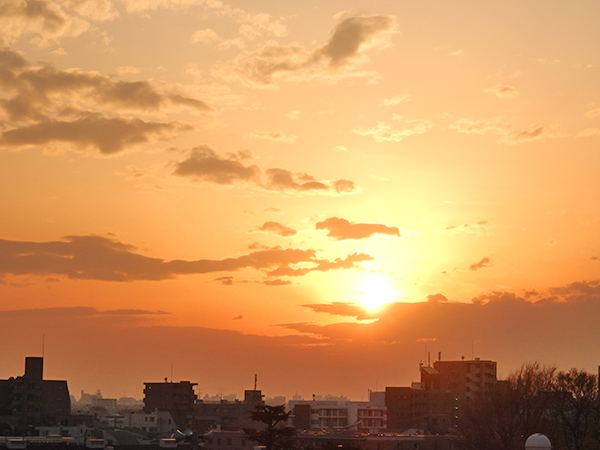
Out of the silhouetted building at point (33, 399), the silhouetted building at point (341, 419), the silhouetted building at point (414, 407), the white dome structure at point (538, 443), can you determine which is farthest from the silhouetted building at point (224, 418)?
the white dome structure at point (538, 443)

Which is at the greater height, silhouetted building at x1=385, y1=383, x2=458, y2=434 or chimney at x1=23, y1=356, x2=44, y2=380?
chimney at x1=23, y1=356, x2=44, y2=380

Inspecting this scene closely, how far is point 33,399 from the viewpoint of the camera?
157125 millimetres

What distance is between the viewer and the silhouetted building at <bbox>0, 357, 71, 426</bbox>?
506 ft

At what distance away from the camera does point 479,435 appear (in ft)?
326

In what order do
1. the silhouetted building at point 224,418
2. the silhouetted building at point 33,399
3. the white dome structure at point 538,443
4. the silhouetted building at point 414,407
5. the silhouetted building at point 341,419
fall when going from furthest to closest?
the silhouetted building at point 224,418
the silhouetted building at point 414,407
the silhouetted building at point 341,419
the silhouetted building at point 33,399
the white dome structure at point 538,443

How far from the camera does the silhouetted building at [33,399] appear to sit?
154125mm

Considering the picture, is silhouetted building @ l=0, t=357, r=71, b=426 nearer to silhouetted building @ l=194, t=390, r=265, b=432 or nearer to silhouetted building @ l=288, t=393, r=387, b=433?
silhouetted building @ l=194, t=390, r=265, b=432

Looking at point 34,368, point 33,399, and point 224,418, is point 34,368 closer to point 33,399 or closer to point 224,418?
point 33,399

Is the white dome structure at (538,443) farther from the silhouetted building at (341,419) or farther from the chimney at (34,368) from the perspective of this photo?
the chimney at (34,368)

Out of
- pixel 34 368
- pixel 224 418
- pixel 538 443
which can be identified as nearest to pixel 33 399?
pixel 34 368

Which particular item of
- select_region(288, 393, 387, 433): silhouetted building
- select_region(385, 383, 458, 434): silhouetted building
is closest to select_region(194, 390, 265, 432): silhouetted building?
select_region(288, 393, 387, 433): silhouetted building

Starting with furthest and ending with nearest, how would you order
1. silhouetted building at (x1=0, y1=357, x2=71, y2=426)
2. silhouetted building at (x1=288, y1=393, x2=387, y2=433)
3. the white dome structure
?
1. silhouetted building at (x1=288, y1=393, x2=387, y2=433)
2. silhouetted building at (x1=0, y1=357, x2=71, y2=426)
3. the white dome structure

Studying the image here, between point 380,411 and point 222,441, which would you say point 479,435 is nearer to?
point 222,441

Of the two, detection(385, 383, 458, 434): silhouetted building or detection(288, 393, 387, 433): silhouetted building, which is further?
detection(385, 383, 458, 434): silhouetted building
